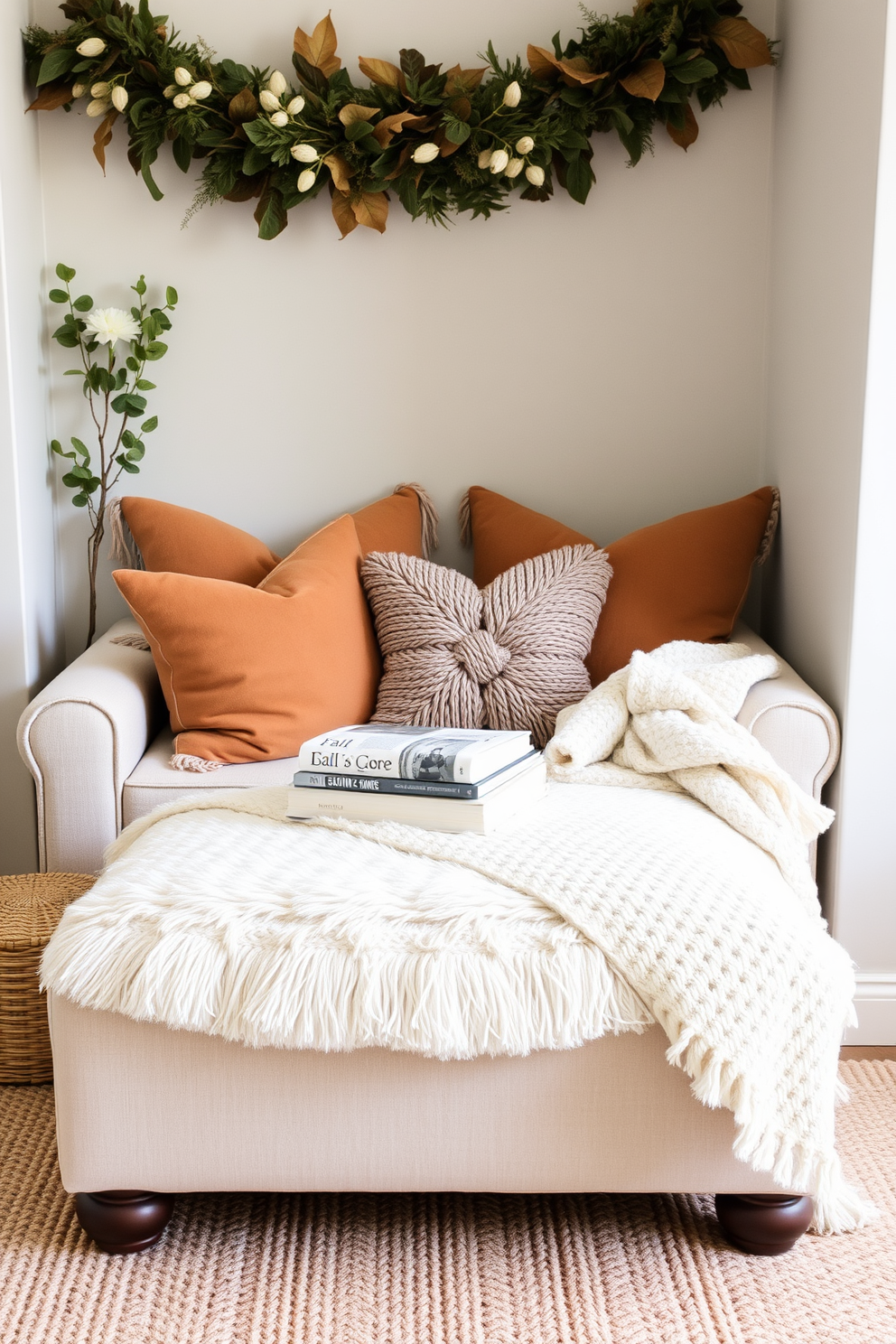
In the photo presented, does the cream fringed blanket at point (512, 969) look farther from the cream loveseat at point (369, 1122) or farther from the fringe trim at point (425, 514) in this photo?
the fringe trim at point (425, 514)

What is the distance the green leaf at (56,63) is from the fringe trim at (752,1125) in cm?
210

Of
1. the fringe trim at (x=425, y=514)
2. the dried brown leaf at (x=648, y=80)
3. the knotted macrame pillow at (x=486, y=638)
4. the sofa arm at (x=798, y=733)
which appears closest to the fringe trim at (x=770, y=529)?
the knotted macrame pillow at (x=486, y=638)

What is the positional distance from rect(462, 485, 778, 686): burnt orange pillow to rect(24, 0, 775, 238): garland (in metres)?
0.73

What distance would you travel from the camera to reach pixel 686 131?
228cm

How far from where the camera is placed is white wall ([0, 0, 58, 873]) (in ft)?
6.84

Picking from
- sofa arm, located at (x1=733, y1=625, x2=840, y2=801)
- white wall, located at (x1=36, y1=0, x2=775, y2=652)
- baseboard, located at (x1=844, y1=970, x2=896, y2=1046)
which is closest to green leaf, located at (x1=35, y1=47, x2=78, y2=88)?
white wall, located at (x1=36, y1=0, x2=775, y2=652)

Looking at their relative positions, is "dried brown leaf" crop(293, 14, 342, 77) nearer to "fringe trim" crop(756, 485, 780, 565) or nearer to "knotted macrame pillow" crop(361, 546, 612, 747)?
"knotted macrame pillow" crop(361, 546, 612, 747)

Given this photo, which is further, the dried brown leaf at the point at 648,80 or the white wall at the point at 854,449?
the dried brown leaf at the point at 648,80

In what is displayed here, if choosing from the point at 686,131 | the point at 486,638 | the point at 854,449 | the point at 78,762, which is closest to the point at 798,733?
the point at 854,449

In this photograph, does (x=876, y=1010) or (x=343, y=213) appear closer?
(x=876, y=1010)

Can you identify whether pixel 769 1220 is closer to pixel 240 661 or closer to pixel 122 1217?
pixel 122 1217

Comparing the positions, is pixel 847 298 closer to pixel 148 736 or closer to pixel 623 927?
pixel 623 927

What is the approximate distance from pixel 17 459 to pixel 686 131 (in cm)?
150

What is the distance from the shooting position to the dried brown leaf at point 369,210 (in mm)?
2287
